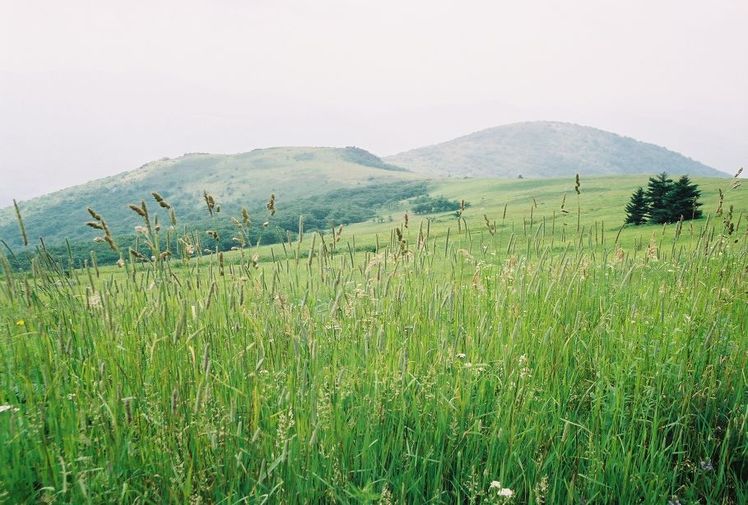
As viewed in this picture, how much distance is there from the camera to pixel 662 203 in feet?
46.4

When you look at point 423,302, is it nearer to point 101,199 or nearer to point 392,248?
point 392,248

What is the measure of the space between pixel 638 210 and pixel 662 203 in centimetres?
60

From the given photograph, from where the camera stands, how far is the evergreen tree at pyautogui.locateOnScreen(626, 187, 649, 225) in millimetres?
14297

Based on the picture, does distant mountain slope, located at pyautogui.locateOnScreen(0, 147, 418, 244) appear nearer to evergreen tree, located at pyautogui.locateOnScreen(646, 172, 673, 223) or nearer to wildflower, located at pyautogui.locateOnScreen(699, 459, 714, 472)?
evergreen tree, located at pyautogui.locateOnScreen(646, 172, 673, 223)

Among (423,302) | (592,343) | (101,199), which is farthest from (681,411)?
(101,199)

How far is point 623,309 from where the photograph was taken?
4.72 meters

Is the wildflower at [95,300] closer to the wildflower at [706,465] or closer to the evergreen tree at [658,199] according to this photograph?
the wildflower at [706,465]

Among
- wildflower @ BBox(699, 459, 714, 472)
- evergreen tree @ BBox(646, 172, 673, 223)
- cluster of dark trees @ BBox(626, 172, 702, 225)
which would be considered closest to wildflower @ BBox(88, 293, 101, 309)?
wildflower @ BBox(699, 459, 714, 472)

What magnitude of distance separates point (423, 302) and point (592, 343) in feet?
4.51

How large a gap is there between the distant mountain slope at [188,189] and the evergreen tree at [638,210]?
121 metres

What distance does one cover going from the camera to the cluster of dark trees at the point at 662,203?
13.5 metres

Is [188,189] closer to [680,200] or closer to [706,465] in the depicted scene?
[680,200]

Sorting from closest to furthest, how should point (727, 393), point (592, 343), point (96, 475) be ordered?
point (96, 475) → point (727, 393) → point (592, 343)

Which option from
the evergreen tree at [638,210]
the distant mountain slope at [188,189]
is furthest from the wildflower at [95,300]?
the distant mountain slope at [188,189]
